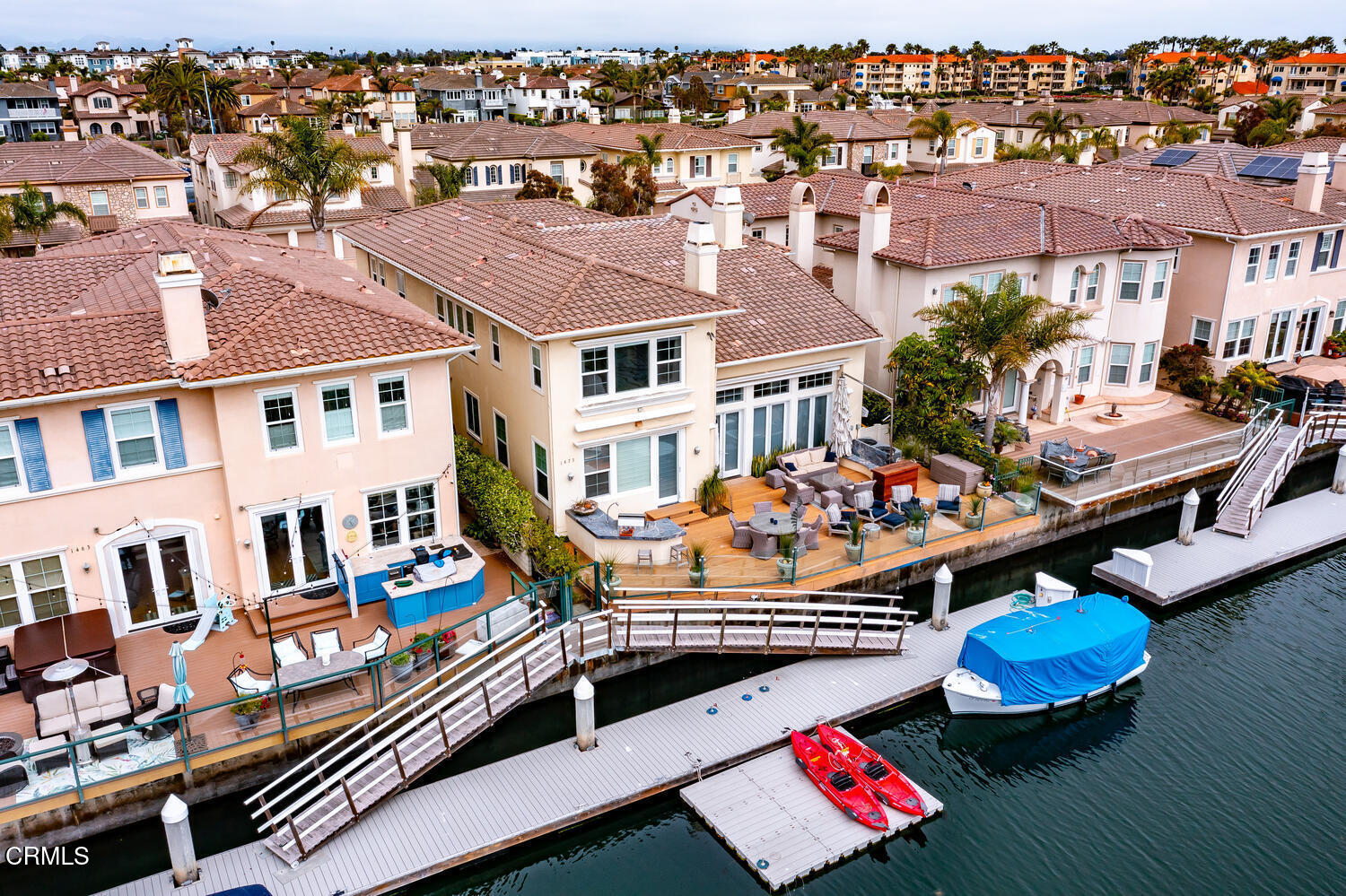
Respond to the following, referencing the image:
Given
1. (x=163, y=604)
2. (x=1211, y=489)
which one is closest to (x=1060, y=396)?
(x=1211, y=489)

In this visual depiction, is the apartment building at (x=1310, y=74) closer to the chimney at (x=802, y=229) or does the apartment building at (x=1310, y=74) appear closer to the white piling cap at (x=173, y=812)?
the chimney at (x=802, y=229)

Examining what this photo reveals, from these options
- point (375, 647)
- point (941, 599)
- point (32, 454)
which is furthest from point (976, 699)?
point (32, 454)

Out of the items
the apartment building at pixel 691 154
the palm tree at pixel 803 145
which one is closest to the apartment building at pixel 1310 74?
the apartment building at pixel 691 154

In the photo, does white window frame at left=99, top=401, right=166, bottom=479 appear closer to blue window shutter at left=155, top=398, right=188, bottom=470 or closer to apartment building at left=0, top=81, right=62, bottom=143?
blue window shutter at left=155, top=398, right=188, bottom=470

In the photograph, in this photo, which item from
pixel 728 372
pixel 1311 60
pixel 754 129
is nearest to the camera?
pixel 728 372

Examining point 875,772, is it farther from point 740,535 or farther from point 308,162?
point 308,162

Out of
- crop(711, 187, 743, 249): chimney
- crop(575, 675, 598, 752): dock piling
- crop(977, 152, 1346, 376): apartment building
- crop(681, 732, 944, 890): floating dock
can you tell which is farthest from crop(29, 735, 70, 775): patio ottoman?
crop(977, 152, 1346, 376): apartment building

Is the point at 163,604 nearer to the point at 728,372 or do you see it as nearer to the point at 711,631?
the point at 711,631
